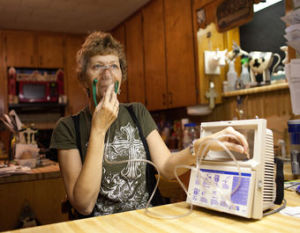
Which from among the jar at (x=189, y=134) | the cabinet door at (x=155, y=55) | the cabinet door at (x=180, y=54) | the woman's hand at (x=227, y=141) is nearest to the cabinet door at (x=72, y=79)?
the cabinet door at (x=155, y=55)

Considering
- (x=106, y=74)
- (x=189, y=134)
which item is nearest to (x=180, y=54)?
(x=189, y=134)

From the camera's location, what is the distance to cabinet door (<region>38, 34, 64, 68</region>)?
14.4ft

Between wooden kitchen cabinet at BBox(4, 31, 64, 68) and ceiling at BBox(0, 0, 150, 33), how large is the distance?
0.42 feet

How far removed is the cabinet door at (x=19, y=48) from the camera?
13.8 feet

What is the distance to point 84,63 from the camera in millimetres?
1323

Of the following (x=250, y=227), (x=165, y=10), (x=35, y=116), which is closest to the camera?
(x=250, y=227)

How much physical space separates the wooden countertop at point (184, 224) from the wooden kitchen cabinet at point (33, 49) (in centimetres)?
394

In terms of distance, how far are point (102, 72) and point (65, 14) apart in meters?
2.77

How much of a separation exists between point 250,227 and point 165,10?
271cm

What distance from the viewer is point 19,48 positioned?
4.26 meters

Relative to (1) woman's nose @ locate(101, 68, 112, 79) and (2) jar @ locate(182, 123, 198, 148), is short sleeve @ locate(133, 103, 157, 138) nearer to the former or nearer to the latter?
(1) woman's nose @ locate(101, 68, 112, 79)

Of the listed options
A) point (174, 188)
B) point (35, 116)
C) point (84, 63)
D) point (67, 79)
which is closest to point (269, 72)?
point (174, 188)

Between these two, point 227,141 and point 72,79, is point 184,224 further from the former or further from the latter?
point 72,79

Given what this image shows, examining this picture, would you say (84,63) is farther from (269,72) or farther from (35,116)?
(35,116)
